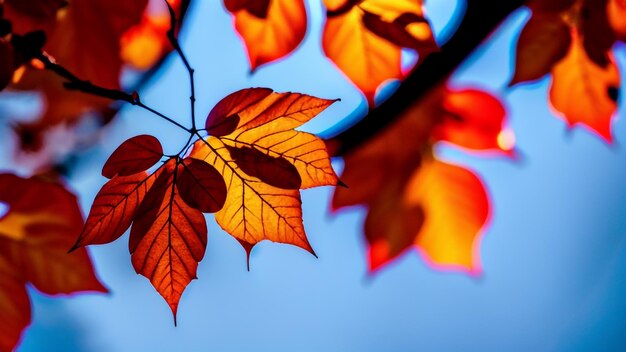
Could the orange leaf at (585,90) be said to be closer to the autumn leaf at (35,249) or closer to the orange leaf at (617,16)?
the orange leaf at (617,16)

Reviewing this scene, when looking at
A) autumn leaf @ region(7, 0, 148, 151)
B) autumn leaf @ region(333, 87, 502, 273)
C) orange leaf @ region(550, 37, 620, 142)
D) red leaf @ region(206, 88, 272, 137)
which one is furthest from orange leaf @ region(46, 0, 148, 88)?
orange leaf @ region(550, 37, 620, 142)

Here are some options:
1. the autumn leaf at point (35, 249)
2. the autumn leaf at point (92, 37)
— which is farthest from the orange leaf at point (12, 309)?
the autumn leaf at point (92, 37)

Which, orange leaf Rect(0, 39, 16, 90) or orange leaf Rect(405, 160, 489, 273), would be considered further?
orange leaf Rect(405, 160, 489, 273)

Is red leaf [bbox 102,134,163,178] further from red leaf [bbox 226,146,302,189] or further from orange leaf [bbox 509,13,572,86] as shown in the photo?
orange leaf [bbox 509,13,572,86]

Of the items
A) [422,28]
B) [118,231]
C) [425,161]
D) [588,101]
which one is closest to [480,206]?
[425,161]

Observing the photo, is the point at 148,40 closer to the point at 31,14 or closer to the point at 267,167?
the point at 31,14

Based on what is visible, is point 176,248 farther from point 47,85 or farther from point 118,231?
point 47,85
